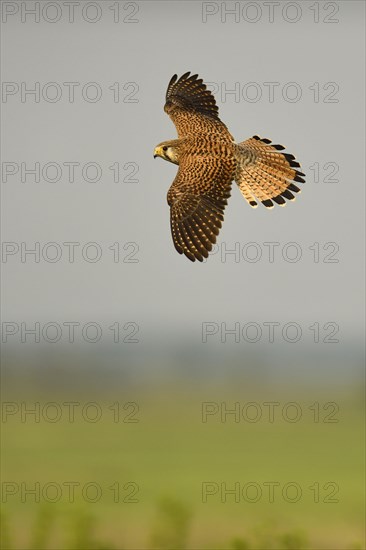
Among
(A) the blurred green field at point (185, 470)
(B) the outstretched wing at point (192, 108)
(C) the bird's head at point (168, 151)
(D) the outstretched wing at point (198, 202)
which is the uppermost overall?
(B) the outstretched wing at point (192, 108)

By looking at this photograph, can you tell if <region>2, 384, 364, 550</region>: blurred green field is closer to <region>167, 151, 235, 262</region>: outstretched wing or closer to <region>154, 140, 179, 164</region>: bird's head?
<region>167, 151, 235, 262</region>: outstretched wing

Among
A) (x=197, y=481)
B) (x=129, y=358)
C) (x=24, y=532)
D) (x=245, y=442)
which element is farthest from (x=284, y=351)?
(x=24, y=532)

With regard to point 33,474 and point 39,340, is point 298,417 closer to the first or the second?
point 33,474

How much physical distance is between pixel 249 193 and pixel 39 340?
98.6 m

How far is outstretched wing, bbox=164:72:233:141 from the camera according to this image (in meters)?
13.0

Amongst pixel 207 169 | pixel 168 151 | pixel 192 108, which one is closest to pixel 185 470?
pixel 192 108

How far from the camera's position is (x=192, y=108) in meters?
13.5

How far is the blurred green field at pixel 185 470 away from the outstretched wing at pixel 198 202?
133 inches

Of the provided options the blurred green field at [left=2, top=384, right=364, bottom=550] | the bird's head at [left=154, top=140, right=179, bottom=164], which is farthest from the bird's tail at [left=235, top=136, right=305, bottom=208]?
the blurred green field at [left=2, top=384, right=364, bottom=550]

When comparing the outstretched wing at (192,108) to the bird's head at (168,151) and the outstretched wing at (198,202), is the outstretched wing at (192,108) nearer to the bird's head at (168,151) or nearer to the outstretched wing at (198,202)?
the bird's head at (168,151)

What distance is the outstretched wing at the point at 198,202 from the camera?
11.7 meters

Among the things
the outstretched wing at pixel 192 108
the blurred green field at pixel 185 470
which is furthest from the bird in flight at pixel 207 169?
the blurred green field at pixel 185 470

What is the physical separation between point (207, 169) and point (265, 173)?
0.96m

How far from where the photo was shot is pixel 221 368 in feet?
335
